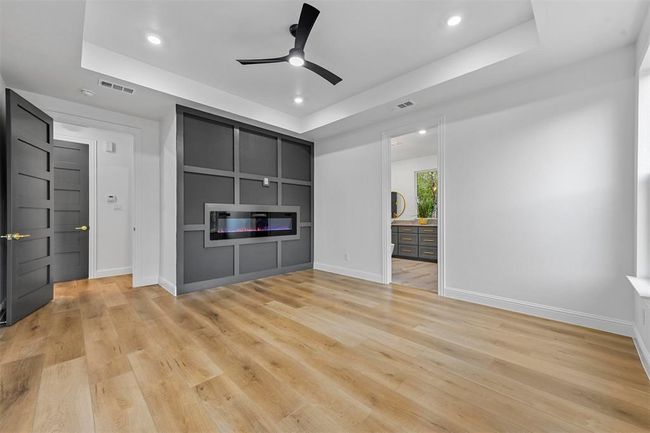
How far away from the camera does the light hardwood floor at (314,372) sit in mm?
1420

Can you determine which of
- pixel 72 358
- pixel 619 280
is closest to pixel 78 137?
pixel 72 358

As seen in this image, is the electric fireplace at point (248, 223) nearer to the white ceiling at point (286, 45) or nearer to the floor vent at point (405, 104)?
the white ceiling at point (286, 45)

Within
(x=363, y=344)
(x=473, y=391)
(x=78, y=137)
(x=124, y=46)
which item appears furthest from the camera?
(x=78, y=137)

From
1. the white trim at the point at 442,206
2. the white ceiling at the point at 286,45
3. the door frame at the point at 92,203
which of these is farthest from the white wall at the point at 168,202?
the white trim at the point at 442,206

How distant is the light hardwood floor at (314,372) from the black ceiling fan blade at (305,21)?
2.61 metres

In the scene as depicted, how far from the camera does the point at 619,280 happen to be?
2443mm

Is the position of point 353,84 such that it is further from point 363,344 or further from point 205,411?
point 205,411

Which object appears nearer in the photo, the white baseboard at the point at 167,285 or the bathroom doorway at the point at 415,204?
the white baseboard at the point at 167,285

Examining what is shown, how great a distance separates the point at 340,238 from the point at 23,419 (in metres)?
4.08

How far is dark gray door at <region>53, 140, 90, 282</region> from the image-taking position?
14.6 feet

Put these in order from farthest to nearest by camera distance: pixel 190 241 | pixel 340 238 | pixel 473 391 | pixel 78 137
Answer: pixel 340 238, pixel 78 137, pixel 190 241, pixel 473 391

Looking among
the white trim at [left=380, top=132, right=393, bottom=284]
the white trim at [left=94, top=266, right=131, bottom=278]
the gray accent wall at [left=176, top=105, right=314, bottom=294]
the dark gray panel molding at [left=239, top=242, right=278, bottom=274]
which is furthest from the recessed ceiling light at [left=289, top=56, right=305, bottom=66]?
the white trim at [left=94, top=266, right=131, bottom=278]

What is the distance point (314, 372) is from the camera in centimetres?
186

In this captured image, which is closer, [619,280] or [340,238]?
[619,280]
